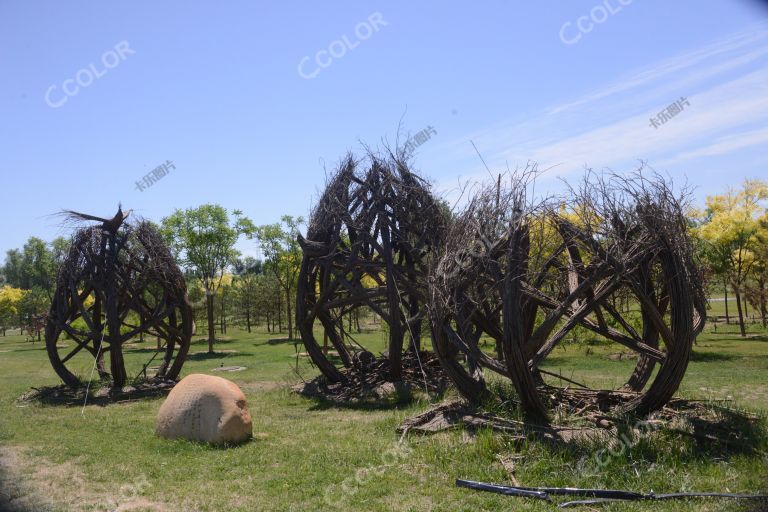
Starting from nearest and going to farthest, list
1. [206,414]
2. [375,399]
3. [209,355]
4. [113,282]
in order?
[206,414], [375,399], [113,282], [209,355]

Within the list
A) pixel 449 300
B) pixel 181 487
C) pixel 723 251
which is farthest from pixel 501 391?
pixel 723 251

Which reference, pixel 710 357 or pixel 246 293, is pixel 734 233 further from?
pixel 246 293

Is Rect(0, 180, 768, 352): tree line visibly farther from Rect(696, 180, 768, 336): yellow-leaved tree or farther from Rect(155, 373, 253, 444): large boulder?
Rect(155, 373, 253, 444): large boulder

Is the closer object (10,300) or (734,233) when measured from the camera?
(734,233)

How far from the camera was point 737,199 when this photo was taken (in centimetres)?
2475

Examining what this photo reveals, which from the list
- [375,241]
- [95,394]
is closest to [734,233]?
[375,241]

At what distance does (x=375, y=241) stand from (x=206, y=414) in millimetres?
5170

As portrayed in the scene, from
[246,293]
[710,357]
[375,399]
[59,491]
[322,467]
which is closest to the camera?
[59,491]

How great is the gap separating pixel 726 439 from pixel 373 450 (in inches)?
164

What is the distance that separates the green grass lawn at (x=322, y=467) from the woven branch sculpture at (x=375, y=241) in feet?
7.89

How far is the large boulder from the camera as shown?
837 centimetres

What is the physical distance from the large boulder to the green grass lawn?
0.67ft

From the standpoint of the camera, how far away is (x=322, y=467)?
23.6 feet

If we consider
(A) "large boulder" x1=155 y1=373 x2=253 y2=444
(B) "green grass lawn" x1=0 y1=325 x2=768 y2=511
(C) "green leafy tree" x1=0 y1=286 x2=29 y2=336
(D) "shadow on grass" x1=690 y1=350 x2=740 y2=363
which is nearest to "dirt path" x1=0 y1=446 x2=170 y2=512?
(B) "green grass lawn" x1=0 y1=325 x2=768 y2=511
